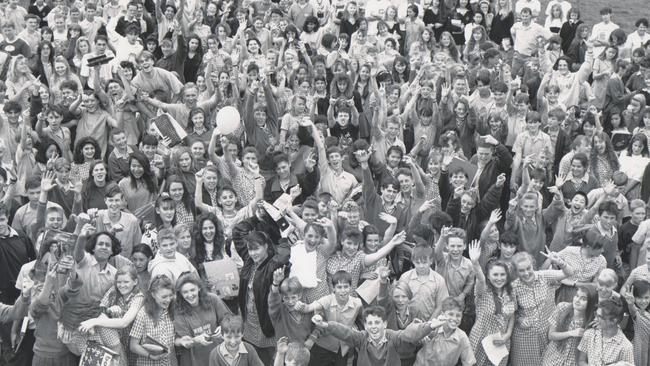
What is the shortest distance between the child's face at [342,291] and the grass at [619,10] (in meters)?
14.5

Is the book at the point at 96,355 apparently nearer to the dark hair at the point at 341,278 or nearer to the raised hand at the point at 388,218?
the dark hair at the point at 341,278

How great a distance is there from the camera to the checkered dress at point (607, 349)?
8.61 meters

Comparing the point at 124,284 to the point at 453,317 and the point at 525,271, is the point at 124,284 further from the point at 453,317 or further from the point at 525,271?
the point at 525,271

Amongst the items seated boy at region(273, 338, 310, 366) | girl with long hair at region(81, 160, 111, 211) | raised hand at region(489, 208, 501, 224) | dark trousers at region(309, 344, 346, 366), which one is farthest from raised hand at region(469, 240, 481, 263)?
girl with long hair at region(81, 160, 111, 211)

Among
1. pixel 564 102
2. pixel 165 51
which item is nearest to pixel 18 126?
pixel 165 51

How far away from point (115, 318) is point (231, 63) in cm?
723

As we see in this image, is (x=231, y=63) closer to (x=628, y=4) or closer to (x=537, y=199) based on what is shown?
(x=537, y=199)

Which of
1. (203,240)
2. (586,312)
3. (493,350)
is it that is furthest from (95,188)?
(586,312)

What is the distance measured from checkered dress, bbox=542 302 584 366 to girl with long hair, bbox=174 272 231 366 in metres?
2.68

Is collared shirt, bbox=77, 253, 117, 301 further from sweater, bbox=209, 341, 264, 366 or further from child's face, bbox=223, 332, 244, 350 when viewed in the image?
child's face, bbox=223, 332, 244, 350

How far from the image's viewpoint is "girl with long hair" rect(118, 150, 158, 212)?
1116cm

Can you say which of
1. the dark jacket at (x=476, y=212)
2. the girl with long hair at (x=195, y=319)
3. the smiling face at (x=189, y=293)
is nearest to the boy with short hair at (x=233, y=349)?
the girl with long hair at (x=195, y=319)

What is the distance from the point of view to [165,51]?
51.4 ft

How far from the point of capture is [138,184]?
36.9ft
